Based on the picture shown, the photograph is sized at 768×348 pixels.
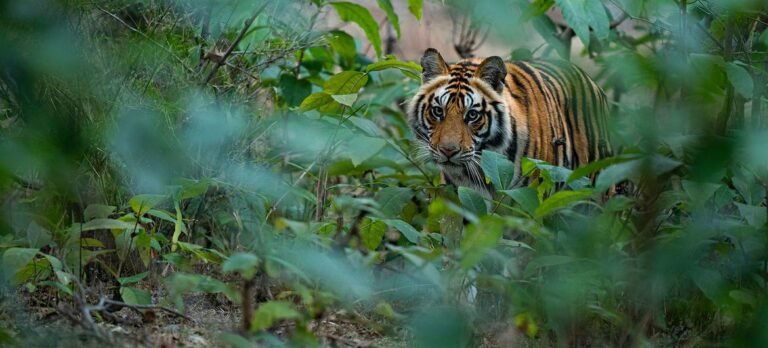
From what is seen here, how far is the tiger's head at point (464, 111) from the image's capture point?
4.65 meters

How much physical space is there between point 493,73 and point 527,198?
2094 millimetres

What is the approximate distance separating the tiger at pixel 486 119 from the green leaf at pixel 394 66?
404mm

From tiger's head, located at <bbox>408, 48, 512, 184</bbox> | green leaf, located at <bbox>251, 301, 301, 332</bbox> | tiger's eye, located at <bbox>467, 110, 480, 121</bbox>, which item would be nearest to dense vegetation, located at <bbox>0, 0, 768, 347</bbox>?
green leaf, located at <bbox>251, 301, 301, 332</bbox>

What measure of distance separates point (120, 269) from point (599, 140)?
3042 mm

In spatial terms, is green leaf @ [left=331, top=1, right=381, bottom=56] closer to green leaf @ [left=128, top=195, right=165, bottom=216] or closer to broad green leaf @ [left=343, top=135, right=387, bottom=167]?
broad green leaf @ [left=343, top=135, right=387, bottom=167]

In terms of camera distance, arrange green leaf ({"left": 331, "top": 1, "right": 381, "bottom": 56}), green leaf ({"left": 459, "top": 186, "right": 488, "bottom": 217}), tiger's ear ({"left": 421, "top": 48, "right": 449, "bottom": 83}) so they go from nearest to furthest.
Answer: green leaf ({"left": 459, "top": 186, "right": 488, "bottom": 217})
green leaf ({"left": 331, "top": 1, "right": 381, "bottom": 56})
tiger's ear ({"left": 421, "top": 48, "right": 449, "bottom": 83})

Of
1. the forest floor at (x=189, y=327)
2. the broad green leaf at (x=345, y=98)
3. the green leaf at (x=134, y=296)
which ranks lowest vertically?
the forest floor at (x=189, y=327)

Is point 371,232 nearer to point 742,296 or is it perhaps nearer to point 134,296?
point 134,296

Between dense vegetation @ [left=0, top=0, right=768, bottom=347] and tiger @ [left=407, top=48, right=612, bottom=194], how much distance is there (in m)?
0.25

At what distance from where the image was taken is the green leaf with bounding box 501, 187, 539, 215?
2.72 metres

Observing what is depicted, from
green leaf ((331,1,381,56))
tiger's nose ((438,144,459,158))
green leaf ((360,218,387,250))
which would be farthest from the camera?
tiger's nose ((438,144,459,158))

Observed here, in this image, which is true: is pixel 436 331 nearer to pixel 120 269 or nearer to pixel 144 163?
pixel 144 163

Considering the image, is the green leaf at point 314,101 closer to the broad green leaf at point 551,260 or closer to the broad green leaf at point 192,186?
the broad green leaf at point 192,186

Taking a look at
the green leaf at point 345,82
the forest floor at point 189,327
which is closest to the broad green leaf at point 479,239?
the forest floor at point 189,327
